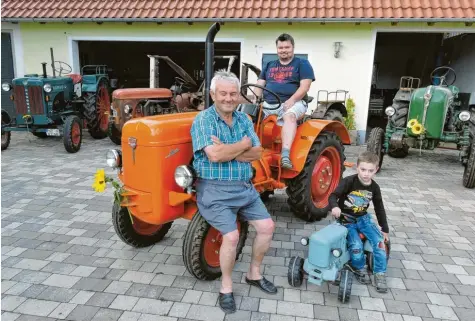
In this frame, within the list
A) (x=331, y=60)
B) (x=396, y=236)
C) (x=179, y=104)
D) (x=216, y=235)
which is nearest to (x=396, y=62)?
(x=331, y=60)

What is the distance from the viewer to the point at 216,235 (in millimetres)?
2586

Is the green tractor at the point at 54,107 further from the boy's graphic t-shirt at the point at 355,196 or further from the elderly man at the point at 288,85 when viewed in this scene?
the boy's graphic t-shirt at the point at 355,196

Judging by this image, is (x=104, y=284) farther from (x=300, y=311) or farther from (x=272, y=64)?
(x=272, y=64)

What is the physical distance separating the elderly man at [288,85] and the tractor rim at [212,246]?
3.19 feet

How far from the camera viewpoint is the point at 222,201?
2311mm

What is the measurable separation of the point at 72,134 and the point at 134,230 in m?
4.28

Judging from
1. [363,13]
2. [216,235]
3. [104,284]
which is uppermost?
[363,13]

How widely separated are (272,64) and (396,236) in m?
2.03

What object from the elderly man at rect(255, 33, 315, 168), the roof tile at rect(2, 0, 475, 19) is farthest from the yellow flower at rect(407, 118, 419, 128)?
the roof tile at rect(2, 0, 475, 19)

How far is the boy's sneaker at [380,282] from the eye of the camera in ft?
8.24

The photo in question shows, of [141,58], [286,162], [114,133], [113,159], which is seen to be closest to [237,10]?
[114,133]

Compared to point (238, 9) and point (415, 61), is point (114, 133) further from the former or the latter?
point (415, 61)

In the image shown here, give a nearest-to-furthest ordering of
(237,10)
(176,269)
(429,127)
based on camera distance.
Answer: (176,269)
(429,127)
(237,10)

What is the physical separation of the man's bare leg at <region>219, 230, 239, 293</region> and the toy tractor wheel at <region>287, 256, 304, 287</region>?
43 cm
